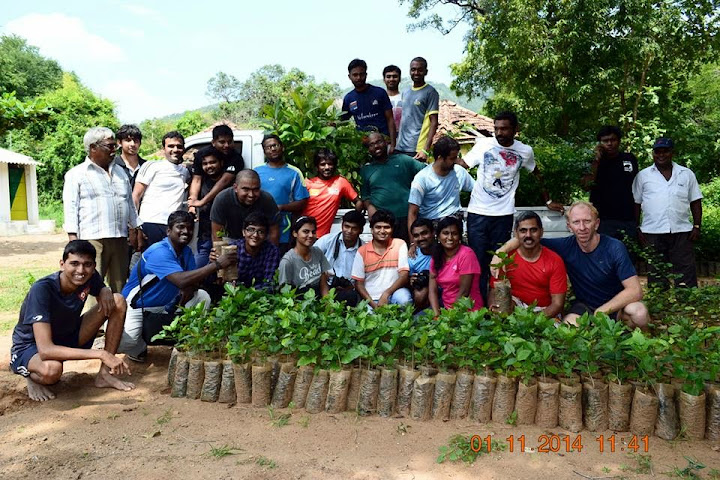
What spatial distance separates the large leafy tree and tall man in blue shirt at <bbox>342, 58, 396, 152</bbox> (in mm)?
7374

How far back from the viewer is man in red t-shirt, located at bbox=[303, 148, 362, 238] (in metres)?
6.14

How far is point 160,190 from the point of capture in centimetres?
633

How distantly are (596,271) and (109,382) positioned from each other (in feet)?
12.8

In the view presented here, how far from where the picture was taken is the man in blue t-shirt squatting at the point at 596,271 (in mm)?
4676

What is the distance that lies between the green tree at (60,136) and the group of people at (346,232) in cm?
2064

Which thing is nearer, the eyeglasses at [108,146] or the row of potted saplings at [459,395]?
the row of potted saplings at [459,395]

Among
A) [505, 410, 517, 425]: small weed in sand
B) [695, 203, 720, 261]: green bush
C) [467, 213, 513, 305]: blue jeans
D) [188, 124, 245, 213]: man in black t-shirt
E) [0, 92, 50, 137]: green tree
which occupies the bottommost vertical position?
[505, 410, 517, 425]: small weed in sand

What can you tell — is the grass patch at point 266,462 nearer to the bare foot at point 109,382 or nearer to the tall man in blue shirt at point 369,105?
the bare foot at point 109,382

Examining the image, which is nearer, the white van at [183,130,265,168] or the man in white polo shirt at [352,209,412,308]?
the man in white polo shirt at [352,209,412,308]

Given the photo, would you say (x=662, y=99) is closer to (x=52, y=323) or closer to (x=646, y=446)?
(x=646, y=446)

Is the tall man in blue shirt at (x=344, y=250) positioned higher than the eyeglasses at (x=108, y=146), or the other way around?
the eyeglasses at (x=108, y=146)

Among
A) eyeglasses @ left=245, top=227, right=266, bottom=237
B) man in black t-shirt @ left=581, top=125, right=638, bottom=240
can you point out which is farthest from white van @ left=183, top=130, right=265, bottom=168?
man in black t-shirt @ left=581, top=125, right=638, bottom=240
